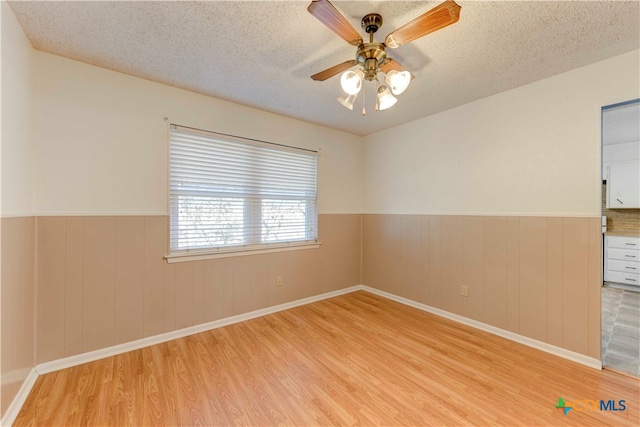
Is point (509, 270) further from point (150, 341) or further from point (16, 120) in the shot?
point (16, 120)

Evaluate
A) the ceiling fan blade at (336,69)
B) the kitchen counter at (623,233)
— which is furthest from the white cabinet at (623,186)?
the ceiling fan blade at (336,69)

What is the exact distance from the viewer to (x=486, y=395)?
184 cm

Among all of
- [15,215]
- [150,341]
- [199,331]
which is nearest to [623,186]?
[199,331]

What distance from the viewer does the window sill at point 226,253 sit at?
8.72 ft

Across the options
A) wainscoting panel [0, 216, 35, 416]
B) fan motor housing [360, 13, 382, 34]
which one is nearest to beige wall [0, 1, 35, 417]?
wainscoting panel [0, 216, 35, 416]

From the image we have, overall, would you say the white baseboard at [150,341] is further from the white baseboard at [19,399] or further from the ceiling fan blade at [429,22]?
the ceiling fan blade at [429,22]

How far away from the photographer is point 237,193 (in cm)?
304

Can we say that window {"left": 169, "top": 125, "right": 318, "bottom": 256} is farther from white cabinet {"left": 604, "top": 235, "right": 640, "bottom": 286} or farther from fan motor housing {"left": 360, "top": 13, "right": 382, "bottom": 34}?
white cabinet {"left": 604, "top": 235, "right": 640, "bottom": 286}

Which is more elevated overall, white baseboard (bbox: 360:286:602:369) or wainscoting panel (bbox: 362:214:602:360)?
wainscoting panel (bbox: 362:214:602:360)

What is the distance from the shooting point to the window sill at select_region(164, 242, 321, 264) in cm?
266

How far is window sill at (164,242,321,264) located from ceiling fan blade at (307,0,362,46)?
7.80ft

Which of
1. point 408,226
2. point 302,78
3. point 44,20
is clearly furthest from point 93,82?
point 408,226

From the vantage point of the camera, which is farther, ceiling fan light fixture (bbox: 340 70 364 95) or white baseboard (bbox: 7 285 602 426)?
white baseboard (bbox: 7 285 602 426)

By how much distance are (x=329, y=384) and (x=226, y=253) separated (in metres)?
1.72
